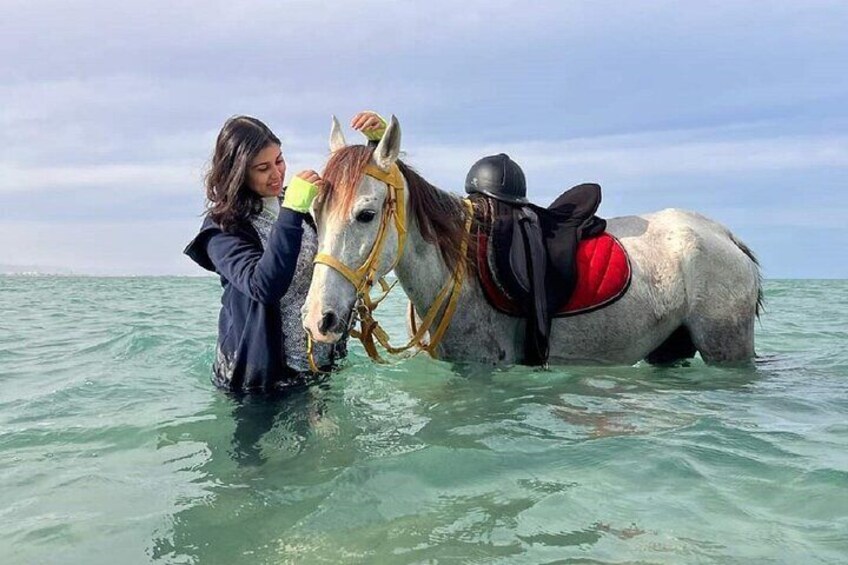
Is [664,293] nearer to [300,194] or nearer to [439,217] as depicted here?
[439,217]

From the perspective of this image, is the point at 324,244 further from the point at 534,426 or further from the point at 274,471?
the point at 534,426

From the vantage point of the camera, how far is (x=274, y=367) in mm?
4105

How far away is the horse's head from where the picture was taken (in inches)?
140

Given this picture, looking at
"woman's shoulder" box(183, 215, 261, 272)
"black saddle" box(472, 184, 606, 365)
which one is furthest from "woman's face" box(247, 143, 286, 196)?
"black saddle" box(472, 184, 606, 365)

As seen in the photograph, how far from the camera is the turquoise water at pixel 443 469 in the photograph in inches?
102

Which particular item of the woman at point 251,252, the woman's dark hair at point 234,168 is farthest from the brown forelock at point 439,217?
the woman's dark hair at point 234,168

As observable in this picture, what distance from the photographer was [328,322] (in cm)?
352

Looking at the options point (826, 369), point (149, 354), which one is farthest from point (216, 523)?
point (149, 354)

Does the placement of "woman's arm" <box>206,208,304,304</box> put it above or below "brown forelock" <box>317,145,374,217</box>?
below

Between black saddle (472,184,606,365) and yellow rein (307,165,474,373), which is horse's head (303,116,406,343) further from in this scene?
black saddle (472,184,606,365)

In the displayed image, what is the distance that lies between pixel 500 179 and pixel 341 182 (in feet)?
5.09

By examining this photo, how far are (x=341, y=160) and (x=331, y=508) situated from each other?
1858 mm

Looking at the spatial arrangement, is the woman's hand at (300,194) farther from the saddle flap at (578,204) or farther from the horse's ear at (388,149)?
the saddle flap at (578,204)

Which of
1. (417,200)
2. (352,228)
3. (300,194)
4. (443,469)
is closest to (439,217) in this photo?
(417,200)
